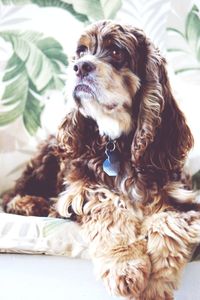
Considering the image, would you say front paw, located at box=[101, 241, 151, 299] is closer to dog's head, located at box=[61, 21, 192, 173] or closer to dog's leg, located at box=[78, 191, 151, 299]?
dog's leg, located at box=[78, 191, 151, 299]

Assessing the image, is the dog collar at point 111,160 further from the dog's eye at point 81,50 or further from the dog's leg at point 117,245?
the dog's eye at point 81,50

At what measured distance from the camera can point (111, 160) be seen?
1.61 m

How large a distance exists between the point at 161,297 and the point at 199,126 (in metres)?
0.63

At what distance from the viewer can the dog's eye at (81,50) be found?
5.24ft

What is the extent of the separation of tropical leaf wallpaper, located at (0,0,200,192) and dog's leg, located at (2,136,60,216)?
9 centimetres

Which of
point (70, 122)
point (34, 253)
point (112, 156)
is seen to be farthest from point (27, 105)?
point (34, 253)

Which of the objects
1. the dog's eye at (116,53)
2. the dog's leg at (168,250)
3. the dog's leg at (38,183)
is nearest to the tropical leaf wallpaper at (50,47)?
the dog's leg at (38,183)

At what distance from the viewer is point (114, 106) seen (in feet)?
5.01

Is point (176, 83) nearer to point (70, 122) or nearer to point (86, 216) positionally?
point (70, 122)

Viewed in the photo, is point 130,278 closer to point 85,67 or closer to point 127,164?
point 127,164

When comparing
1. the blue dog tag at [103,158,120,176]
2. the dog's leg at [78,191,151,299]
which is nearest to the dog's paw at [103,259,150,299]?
the dog's leg at [78,191,151,299]

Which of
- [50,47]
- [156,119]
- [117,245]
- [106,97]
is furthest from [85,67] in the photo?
[50,47]

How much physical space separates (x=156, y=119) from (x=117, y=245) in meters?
0.35

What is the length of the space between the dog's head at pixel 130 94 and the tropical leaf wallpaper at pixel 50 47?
393 mm
